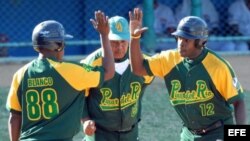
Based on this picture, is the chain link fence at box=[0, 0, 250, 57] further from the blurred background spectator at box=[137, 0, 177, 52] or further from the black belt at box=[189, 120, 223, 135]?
the black belt at box=[189, 120, 223, 135]

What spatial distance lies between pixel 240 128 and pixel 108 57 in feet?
4.52

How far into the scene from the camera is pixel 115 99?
245 inches

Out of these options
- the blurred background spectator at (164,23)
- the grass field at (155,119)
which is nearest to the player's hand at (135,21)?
the grass field at (155,119)

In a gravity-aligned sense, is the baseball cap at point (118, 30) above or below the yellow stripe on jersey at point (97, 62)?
above

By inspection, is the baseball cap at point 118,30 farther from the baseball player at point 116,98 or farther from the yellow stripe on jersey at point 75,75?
the yellow stripe on jersey at point 75,75

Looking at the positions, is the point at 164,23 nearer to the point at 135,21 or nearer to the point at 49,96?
the point at 135,21

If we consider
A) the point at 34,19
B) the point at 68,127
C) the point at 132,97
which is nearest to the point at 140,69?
the point at 132,97

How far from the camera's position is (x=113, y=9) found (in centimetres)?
1209

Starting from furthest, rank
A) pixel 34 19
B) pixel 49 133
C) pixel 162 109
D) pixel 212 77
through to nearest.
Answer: pixel 34 19 → pixel 162 109 → pixel 212 77 → pixel 49 133

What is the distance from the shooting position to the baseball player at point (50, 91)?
207 inches

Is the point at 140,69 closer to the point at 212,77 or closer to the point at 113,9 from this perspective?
the point at 212,77

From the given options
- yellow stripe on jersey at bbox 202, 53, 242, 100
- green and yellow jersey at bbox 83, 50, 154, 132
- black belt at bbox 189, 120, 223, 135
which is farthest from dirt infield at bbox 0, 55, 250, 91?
yellow stripe on jersey at bbox 202, 53, 242, 100

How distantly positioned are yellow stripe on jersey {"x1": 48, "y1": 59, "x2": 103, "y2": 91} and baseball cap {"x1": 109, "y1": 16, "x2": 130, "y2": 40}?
89 centimetres

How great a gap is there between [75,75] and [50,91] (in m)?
0.18
